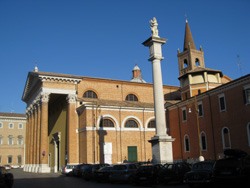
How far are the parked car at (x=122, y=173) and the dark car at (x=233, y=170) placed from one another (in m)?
7.56

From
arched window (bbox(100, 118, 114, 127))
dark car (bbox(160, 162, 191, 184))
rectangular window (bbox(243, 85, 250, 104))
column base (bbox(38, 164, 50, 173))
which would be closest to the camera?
dark car (bbox(160, 162, 191, 184))

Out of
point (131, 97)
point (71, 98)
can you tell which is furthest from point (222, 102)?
point (71, 98)

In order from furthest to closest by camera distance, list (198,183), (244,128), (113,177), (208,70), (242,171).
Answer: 1. (208,70)
2. (244,128)
3. (113,177)
4. (198,183)
5. (242,171)

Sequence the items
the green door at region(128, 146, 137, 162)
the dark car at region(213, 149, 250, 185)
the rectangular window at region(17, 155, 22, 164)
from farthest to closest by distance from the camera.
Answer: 1. the rectangular window at region(17, 155, 22, 164)
2. the green door at region(128, 146, 137, 162)
3. the dark car at region(213, 149, 250, 185)

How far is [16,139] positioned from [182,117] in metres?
47.8

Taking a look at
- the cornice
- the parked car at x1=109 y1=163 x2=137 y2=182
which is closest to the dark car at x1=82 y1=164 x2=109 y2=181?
the parked car at x1=109 y1=163 x2=137 y2=182

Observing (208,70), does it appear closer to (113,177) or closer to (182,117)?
(182,117)

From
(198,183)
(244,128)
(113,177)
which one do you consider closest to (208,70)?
(244,128)

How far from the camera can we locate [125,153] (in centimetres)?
3481

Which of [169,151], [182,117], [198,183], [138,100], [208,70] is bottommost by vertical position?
[198,183]

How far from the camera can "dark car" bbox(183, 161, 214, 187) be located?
1374 centimetres

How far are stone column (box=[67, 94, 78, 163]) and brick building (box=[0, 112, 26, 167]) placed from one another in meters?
39.4

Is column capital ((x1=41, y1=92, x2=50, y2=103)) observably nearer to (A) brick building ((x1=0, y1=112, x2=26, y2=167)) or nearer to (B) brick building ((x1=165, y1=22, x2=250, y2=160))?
(B) brick building ((x1=165, y1=22, x2=250, y2=160))

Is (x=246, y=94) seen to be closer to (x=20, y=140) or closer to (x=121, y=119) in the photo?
(x=121, y=119)
